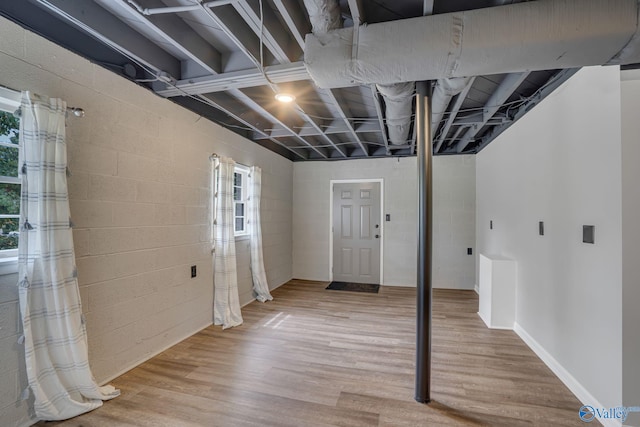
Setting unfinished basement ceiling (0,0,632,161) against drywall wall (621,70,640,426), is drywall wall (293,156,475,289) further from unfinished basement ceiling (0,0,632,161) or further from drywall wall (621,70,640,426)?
drywall wall (621,70,640,426)

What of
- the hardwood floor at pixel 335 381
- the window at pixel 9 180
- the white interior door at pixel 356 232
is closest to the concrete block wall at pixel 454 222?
the white interior door at pixel 356 232

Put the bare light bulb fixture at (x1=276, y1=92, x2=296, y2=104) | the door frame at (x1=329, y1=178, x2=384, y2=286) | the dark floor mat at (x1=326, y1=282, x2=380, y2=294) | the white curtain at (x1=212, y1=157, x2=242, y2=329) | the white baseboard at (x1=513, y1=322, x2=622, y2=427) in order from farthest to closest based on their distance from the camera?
the door frame at (x1=329, y1=178, x2=384, y2=286) → the dark floor mat at (x1=326, y1=282, x2=380, y2=294) → the white curtain at (x1=212, y1=157, x2=242, y2=329) → the bare light bulb fixture at (x1=276, y1=92, x2=296, y2=104) → the white baseboard at (x1=513, y1=322, x2=622, y2=427)

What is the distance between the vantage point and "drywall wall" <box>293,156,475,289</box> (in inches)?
194

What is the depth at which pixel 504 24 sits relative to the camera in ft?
4.86

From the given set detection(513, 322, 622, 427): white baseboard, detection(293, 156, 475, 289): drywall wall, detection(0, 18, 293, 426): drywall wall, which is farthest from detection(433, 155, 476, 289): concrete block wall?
detection(0, 18, 293, 426): drywall wall

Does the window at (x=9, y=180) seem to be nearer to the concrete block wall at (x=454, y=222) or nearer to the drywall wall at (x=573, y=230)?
the drywall wall at (x=573, y=230)

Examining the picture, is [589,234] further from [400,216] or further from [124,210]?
[124,210]

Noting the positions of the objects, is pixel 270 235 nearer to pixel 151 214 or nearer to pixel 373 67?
pixel 151 214

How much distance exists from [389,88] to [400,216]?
3.29 m

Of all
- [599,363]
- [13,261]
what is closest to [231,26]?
[13,261]

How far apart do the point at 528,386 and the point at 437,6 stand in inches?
113

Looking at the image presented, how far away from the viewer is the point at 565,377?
2.18 m

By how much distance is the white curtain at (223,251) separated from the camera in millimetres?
3307

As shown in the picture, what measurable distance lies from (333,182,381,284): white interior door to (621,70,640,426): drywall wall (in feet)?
12.1
